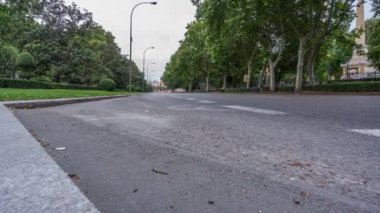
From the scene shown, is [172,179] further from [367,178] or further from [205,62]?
[205,62]

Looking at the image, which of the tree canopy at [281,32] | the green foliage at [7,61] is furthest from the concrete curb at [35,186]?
the green foliage at [7,61]

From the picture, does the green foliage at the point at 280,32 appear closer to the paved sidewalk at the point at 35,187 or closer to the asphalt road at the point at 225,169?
the asphalt road at the point at 225,169

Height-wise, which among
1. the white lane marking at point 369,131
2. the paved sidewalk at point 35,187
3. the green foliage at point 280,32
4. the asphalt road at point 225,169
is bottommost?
the asphalt road at point 225,169

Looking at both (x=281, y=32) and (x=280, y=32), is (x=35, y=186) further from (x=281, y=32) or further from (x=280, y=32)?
(x=280, y=32)

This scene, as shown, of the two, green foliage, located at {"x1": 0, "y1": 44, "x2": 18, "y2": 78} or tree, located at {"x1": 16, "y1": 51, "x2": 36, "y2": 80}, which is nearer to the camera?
tree, located at {"x1": 16, "y1": 51, "x2": 36, "y2": 80}

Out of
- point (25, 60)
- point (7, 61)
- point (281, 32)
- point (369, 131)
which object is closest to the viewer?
point (369, 131)

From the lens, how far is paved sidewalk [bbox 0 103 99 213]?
4.22ft

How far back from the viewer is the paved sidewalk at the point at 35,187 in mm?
1286

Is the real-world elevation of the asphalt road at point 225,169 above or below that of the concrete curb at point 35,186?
below

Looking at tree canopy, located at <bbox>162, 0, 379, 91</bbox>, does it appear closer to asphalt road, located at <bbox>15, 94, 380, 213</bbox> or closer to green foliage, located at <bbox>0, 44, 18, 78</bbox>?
asphalt road, located at <bbox>15, 94, 380, 213</bbox>

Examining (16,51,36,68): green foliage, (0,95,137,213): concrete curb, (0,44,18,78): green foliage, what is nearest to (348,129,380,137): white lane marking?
(0,95,137,213): concrete curb

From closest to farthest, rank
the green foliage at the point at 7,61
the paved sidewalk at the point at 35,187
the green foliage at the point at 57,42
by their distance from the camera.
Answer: the paved sidewalk at the point at 35,187 → the green foliage at the point at 57,42 → the green foliage at the point at 7,61

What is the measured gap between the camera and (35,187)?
147 cm

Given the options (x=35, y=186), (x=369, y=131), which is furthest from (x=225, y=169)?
(x=369, y=131)
